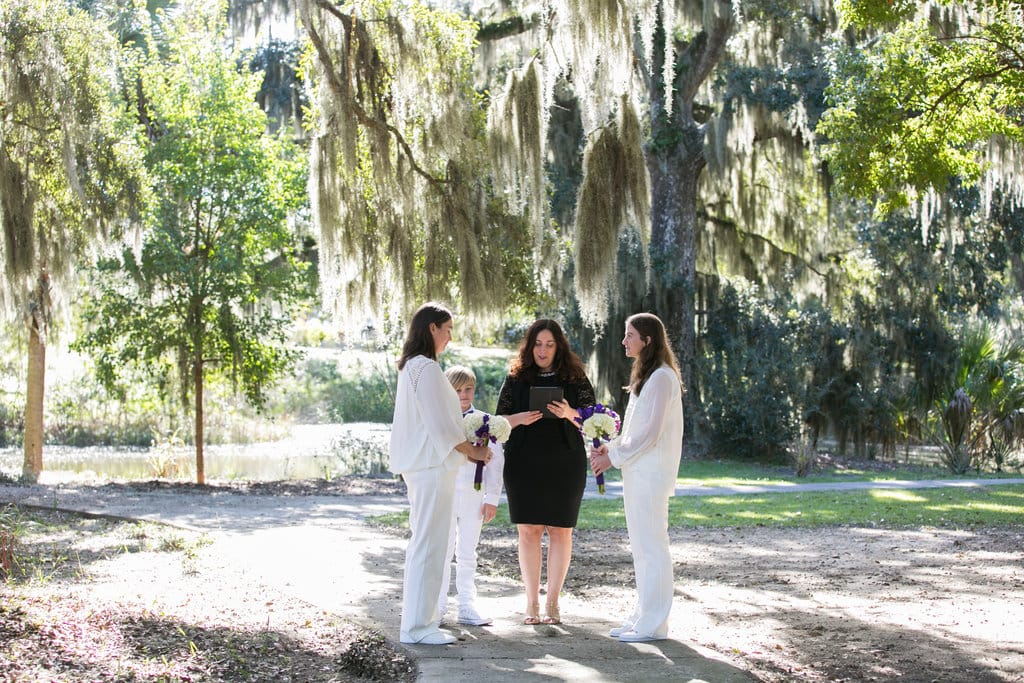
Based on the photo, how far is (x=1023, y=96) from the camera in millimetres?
8203

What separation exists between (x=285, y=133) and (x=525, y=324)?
568 cm

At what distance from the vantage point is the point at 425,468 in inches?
215

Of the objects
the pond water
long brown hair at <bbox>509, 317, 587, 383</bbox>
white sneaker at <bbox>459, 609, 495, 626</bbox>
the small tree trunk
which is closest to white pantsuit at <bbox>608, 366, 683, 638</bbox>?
long brown hair at <bbox>509, 317, 587, 383</bbox>

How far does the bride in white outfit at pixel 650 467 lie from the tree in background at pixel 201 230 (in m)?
10.2

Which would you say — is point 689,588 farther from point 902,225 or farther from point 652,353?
point 902,225

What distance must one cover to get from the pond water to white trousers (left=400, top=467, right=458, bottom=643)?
11142mm

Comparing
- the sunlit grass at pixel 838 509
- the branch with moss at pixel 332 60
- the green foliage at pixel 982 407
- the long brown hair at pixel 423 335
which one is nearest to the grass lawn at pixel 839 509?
the sunlit grass at pixel 838 509

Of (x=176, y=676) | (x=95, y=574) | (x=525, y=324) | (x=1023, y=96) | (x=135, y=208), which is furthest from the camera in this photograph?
(x=525, y=324)

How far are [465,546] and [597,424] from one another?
3.30 ft

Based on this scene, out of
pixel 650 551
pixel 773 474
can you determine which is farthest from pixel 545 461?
pixel 773 474

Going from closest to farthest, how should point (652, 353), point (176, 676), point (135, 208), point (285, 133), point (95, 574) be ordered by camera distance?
point (176, 676)
point (652, 353)
point (95, 574)
point (135, 208)
point (285, 133)

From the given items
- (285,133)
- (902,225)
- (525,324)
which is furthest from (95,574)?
(902,225)

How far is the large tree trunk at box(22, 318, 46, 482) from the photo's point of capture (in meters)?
14.8

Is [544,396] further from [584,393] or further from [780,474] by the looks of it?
[780,474]
